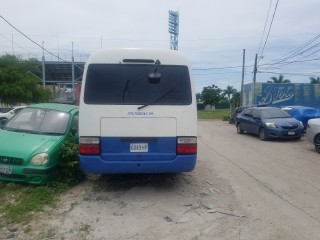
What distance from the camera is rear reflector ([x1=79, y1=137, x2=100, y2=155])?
5926 millimetres

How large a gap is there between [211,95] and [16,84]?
4449 centimetres

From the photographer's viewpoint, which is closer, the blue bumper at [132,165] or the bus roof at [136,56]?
the blue bumper at [132,165]

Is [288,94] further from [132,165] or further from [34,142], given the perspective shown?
[34,142]

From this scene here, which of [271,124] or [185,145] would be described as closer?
[185,145]

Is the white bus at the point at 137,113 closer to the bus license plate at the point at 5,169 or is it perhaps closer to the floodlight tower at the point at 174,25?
the bus license plate at the point at 5,169

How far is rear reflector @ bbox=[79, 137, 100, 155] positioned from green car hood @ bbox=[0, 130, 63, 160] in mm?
903

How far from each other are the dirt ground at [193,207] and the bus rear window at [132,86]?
1737 millimetres

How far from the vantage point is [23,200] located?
5.74m

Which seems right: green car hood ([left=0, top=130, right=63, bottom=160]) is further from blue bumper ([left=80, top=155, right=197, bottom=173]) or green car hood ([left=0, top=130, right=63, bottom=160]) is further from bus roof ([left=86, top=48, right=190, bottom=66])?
bus roof ([left=86, top=48, right=190, bottom=66])

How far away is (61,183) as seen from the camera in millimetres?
6602

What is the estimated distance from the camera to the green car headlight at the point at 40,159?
6227 millimetres

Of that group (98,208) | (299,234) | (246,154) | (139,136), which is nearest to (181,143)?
(139,136)

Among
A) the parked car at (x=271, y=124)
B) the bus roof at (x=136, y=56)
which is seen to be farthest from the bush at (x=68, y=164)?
the parked car at (x=271, y=124)

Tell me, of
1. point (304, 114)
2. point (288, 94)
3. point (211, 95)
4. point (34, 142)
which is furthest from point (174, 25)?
point (34, 142)
